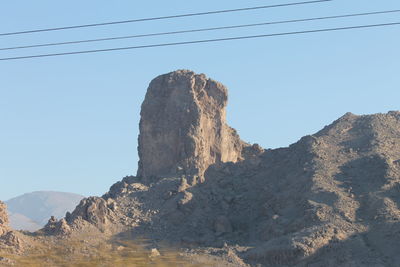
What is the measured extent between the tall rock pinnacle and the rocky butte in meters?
0.17

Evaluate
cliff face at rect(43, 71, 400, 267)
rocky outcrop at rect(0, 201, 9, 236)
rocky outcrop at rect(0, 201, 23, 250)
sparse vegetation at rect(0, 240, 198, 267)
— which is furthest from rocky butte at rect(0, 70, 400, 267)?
rocky outcrop at rect(0, 201, 23, 250)

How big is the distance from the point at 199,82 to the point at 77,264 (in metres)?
42.2

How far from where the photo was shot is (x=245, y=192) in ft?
412

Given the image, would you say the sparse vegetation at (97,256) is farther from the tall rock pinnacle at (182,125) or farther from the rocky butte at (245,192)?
the tall rock pinnacle at (182,125)

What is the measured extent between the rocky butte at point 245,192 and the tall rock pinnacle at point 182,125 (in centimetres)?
17

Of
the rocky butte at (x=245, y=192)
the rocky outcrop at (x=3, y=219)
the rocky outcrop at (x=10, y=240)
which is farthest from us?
the rocky outcrop at (x=3, y=219)

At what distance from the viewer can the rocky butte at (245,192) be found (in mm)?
102812

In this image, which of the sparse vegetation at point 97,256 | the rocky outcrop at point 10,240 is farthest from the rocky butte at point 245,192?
the rocky outcrop at point 10,240

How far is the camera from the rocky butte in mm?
102812

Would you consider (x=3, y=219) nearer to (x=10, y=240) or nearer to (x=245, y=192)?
(x=10, y=240)

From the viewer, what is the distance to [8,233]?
105688mm

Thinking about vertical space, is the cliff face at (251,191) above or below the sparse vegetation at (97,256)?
above

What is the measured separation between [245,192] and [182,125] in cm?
1491

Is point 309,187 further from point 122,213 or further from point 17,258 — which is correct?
point 17,258
